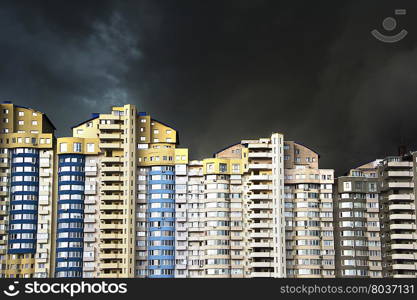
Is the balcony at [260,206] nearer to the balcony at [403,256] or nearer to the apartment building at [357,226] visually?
the apartment building at [357,226]

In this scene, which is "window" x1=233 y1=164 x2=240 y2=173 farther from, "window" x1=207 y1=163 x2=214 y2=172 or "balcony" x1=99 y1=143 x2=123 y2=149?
"balcony" x1=99 y1=143 x2=123 y2=149

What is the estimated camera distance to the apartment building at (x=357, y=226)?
10350cm

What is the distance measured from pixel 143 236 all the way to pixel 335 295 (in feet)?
167

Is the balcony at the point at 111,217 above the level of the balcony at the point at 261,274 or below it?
above

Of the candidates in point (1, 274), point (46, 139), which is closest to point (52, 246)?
point (1, 274)

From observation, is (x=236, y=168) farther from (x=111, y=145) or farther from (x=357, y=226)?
(x=357, y=226)

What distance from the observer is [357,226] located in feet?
344

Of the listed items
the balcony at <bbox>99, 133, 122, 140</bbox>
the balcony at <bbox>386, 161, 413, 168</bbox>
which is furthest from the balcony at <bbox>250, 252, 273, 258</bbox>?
the balcony at <bbox>99, 133, 122, 140</bbox>

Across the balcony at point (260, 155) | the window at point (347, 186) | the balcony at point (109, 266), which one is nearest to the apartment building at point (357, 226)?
the window at point (347, 186)

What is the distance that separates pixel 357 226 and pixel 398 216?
592 cm

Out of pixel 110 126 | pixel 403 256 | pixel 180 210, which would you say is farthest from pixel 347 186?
pixel 110 126

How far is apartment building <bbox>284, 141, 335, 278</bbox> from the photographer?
102375 mm

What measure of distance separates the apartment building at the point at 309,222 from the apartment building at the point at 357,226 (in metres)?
1.62

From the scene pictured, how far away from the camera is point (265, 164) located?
4139 inches
